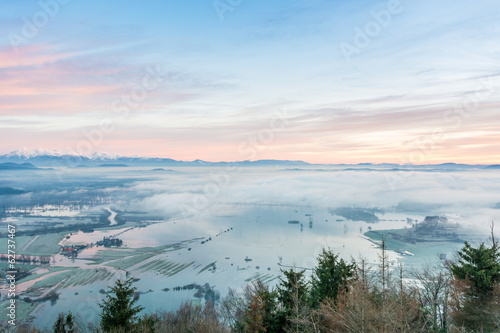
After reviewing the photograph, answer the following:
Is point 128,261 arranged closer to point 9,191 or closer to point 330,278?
point 330,278

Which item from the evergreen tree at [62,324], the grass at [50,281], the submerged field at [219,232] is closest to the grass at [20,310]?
the submerged field at [219,232]

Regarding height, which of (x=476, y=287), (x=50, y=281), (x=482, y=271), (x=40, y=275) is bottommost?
(x=50, y=281)

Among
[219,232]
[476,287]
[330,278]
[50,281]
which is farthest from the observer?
[219,232]

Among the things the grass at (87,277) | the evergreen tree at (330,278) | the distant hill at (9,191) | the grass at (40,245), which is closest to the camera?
the evergreen tree at (330,278)

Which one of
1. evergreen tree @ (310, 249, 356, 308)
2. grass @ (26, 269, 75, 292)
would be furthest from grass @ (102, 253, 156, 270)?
evergreen tree @ (310, 249, 356, 308)

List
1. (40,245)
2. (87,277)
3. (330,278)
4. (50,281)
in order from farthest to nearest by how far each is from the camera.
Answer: (40,245), (87,277), (50,281), (330,278)

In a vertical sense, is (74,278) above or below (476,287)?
below

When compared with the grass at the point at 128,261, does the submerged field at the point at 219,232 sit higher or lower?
higher

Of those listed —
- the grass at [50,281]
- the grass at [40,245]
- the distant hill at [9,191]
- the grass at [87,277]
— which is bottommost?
the grass at [87,277]

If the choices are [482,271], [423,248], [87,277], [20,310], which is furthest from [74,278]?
[423,248]

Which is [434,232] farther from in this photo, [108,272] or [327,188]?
[327,188]

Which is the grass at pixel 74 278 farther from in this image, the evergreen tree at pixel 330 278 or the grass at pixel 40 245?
the evergreen tree at pixel 330 278
